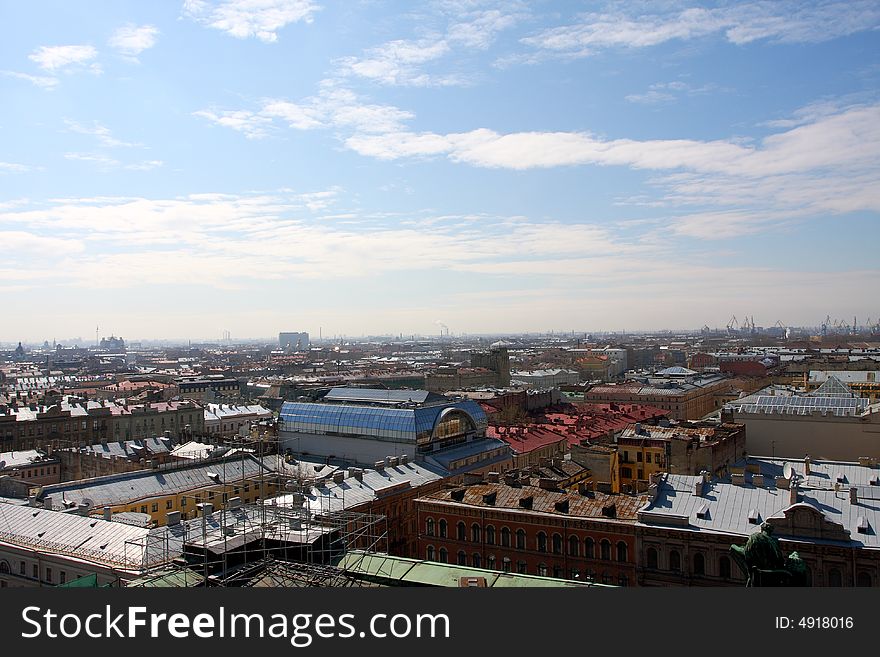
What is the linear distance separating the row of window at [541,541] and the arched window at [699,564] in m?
3.89

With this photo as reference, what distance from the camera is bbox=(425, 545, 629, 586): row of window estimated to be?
145 ft

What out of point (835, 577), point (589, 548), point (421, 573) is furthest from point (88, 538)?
point (835, 577)

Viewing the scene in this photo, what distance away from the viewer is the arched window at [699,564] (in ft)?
136

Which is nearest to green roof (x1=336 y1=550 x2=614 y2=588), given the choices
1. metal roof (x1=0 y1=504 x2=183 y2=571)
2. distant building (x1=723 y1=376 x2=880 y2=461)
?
metal roof (x1=0 y1=504 x2=183 y2=571)

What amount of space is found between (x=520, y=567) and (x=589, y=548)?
4728 millimetres

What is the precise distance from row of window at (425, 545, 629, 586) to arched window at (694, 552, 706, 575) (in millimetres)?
4040

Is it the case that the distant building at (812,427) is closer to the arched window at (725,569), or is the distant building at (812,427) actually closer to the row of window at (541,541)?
the arched window at (725,569)

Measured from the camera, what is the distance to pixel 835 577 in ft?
128

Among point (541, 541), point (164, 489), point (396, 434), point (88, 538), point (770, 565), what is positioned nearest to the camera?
point (770, 565)

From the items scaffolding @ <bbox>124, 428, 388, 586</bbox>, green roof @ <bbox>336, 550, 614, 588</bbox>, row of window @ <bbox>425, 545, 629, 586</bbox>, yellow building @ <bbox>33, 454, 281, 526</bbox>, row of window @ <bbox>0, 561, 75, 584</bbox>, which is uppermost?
scaffolding @ <bbox>124, 428, 388, 586</bbox>

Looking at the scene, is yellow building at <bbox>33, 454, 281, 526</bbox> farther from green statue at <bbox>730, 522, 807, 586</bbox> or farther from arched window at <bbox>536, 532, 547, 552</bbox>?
green statue at <bbox>730, 522, 807, 586</bbox>

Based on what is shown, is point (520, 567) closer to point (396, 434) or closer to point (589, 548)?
point (589, 548)

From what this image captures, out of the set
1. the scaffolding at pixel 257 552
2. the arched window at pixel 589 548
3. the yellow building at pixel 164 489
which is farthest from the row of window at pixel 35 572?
the arched window at pixel 589 548

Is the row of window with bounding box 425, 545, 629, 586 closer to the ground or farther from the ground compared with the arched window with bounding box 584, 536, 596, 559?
closer to the ground
